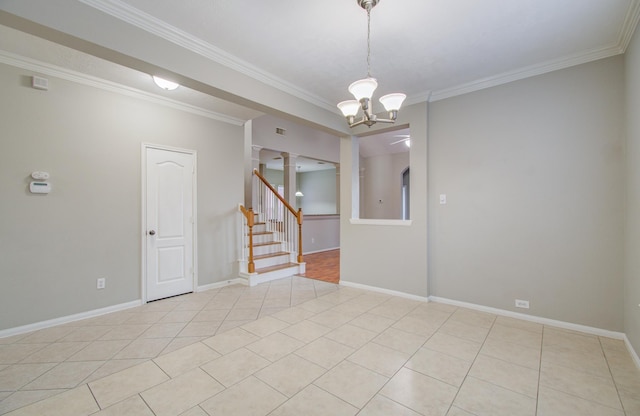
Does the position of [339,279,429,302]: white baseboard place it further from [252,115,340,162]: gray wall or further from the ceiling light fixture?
[252,115,340,162]: gray wall

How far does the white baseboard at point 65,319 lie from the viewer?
2793mm

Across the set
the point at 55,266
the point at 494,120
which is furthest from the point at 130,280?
the point at 494,120

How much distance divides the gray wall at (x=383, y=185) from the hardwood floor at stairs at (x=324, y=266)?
189 cm

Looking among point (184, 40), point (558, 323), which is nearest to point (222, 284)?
point (184, 40)

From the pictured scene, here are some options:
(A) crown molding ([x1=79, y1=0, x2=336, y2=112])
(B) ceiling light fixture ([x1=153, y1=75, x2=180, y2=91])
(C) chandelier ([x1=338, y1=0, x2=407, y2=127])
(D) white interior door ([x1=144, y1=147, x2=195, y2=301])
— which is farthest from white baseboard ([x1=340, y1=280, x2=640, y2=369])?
(B) ceiling light fixture ([x1=153, y1=75, x2=180, y2=91])

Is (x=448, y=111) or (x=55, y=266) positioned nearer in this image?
(x=55, y=266)

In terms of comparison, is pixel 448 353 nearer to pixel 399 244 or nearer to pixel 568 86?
pixel 399 244

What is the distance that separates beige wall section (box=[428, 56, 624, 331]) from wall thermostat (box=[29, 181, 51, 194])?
4.53 m

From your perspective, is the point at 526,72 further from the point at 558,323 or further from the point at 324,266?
the point at 324,266

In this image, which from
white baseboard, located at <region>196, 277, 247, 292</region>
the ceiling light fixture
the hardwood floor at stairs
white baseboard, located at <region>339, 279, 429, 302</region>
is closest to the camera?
the ceiling light fixture

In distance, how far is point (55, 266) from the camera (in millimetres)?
3055

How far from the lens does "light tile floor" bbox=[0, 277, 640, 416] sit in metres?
1.80

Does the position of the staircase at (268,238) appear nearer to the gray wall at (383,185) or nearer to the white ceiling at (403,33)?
the white ceiling at (403,33)

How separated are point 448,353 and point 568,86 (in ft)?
9.76
